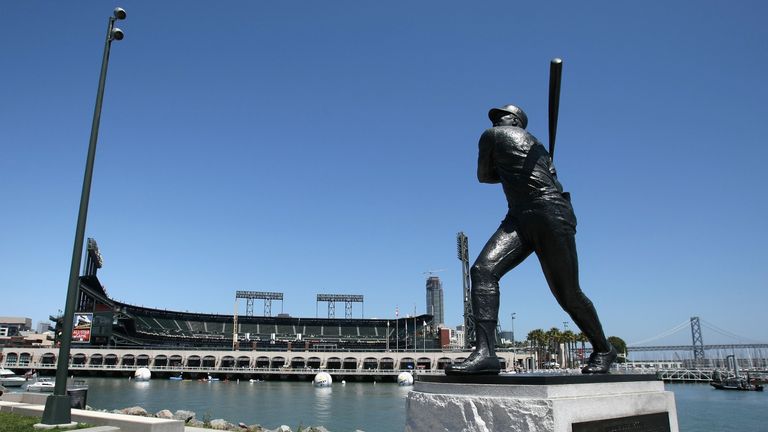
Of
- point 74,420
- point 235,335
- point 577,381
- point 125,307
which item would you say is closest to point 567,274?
point 577,381

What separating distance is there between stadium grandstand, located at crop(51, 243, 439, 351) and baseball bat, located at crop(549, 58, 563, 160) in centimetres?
9412

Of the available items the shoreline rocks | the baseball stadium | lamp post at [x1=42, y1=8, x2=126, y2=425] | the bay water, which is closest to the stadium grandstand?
the baseball stadium

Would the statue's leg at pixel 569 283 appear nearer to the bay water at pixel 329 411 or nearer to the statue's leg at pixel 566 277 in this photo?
the statue's leg at pixel 566 277

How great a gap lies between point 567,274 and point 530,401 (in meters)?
1.88

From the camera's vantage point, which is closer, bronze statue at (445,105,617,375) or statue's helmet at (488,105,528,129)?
bronze statue at (445,105,617,375)

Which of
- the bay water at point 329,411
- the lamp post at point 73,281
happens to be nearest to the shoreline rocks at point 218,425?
the lamp post at point 73,281

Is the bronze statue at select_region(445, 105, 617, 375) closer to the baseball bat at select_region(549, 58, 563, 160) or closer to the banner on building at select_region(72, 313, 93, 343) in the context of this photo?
the baseball bat at select_region(549, 58, 563, 160)

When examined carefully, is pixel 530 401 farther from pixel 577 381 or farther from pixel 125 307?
pixel 125 307

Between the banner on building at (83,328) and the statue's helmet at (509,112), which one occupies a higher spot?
the statue's helmet at (509,112)

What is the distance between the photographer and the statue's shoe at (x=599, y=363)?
5.91 metres

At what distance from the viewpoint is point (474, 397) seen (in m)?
4.89

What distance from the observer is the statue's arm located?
6.47 m

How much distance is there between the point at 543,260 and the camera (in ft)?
19.9

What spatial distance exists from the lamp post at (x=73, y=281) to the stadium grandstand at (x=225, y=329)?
88950 millimetres
